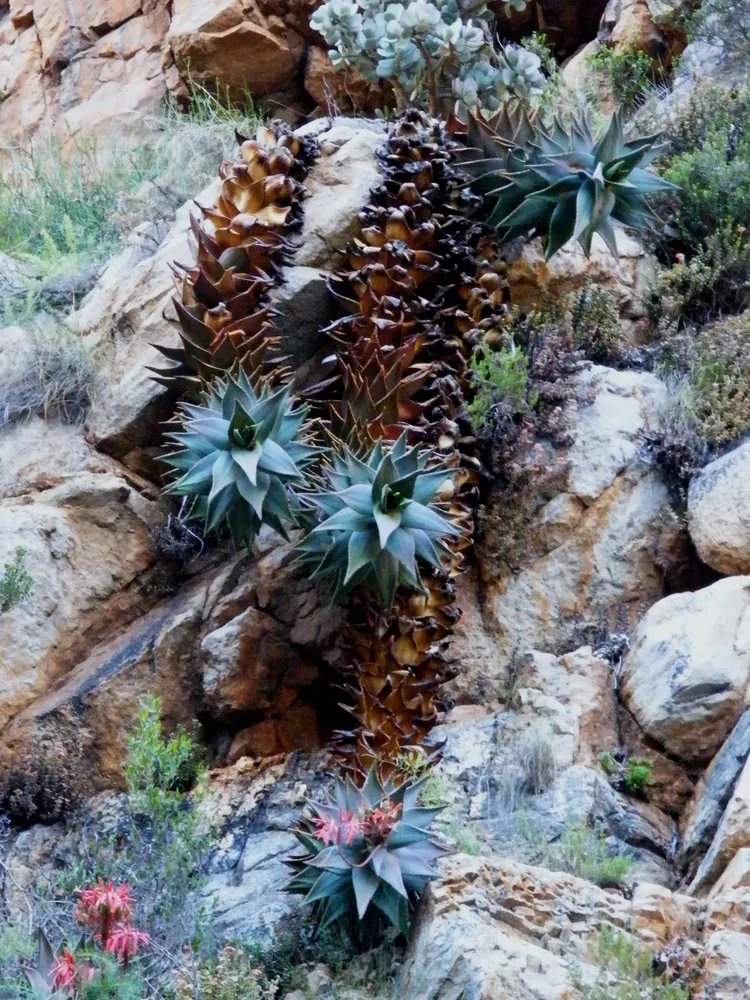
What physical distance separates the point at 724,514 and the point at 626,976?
2.04 metres

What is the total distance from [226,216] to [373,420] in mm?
1123

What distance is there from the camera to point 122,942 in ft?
11.7

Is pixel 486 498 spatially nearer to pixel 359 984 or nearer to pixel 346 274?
pixel 346 274

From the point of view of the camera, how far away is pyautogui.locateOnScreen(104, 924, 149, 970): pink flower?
356 centimetres

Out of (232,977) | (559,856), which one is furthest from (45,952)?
(559,856)

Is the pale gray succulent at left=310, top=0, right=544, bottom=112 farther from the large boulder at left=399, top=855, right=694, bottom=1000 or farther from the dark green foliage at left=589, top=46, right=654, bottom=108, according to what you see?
the large boulder at left=399, top=855, right=694, bottom=1000

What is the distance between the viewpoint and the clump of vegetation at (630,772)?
14.5ft

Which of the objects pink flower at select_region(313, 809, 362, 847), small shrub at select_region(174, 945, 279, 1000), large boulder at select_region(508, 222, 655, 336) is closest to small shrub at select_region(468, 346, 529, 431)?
large boulder at select_region(508, 222, 655, 336)

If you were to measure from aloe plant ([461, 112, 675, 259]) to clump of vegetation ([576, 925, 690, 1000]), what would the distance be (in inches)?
110

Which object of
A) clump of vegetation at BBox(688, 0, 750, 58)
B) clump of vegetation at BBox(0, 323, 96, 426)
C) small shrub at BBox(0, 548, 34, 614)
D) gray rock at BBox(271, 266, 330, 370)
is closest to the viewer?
small shrub at BBox(0, 548, 34, 614)

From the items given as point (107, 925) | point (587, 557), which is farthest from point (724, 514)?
point (107, 925)

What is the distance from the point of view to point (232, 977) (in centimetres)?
364

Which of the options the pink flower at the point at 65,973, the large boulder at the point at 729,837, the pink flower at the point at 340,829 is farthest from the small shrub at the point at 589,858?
the pink flower at the point at 65,973

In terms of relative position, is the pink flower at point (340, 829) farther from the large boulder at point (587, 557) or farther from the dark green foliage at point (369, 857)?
the large boulder at point (587, 557)
